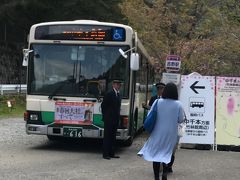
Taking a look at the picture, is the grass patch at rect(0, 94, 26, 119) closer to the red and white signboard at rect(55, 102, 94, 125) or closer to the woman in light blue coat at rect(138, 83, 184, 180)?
the red and white signboard at rect(55, 102, 94, 125)

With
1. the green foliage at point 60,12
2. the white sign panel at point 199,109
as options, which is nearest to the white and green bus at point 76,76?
the white sign panel at point 199,109

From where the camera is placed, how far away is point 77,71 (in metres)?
13.2

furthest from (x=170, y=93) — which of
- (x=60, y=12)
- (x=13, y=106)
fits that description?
(x=60, y=12)

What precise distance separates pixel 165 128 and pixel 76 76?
4692 millimetres

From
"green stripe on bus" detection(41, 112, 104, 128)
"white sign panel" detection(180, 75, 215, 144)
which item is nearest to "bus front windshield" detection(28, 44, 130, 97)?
"green stripe on bus" detection(41, 112, 104, 128)

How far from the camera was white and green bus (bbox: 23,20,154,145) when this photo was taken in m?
13.1

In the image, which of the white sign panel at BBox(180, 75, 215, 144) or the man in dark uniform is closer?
the man in dark uniform

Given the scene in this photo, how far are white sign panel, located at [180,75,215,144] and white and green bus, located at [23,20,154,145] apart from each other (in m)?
1.86

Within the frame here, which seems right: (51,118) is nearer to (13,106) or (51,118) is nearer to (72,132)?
(72,132)

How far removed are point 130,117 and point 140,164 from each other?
1.91 m

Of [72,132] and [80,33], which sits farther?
[80,33]

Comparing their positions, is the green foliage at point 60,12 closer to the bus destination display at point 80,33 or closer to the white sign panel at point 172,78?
the white sign panel at point 172,78

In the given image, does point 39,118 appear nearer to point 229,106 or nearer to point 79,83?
point 79,83

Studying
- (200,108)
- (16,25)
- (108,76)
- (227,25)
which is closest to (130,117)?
(108,76)
